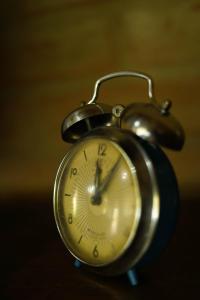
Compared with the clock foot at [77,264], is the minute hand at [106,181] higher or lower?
higher

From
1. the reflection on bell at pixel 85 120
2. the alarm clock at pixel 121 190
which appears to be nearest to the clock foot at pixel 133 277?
the alarm clock at pixel 121 190

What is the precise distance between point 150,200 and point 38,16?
974mm

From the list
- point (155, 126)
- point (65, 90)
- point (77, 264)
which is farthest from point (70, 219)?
point (65, 90)

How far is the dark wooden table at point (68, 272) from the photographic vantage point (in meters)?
0.70

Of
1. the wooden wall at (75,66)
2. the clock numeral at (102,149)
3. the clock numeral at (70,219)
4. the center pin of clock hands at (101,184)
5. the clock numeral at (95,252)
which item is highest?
the wooden wall at (75,66)

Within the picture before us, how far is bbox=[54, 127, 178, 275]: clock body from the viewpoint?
0.70 metres

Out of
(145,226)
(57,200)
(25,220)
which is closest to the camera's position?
(145,226)

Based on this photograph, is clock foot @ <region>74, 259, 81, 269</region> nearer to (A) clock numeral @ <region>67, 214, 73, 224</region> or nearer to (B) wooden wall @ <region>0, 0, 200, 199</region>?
(A) clock numeral @ <region>67, 214, 73, 224</region>

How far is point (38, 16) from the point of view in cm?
149

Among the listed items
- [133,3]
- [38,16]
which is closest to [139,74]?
[133,3]

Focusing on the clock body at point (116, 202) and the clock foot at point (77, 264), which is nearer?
the clock body at point (116, 202)

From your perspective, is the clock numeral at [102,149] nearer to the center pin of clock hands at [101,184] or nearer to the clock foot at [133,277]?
the center pin of clock hands at [101,184]

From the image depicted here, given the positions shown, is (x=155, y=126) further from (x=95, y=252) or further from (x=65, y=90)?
(x=65, y=90)

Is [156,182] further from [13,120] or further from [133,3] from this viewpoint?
[13,120]
